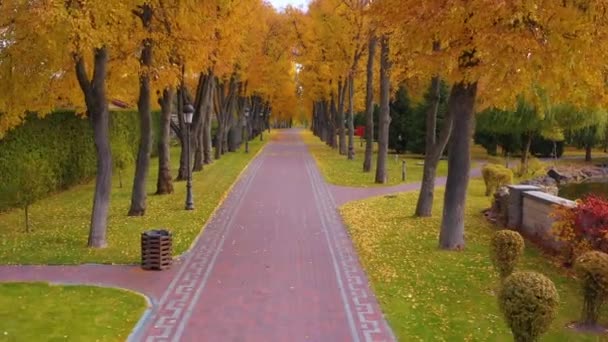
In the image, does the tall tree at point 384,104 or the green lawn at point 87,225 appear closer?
the green lawn at point 87,225

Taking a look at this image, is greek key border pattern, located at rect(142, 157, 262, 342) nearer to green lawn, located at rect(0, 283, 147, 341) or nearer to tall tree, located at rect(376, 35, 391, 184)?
green lawn, located at rect(0, 283, 147, 341)

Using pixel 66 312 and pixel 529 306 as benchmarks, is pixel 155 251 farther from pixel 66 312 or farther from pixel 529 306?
pixel 529 306

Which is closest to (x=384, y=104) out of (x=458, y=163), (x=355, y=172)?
(x=355, y=172)

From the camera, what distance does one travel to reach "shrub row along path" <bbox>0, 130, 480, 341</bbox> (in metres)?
8.02

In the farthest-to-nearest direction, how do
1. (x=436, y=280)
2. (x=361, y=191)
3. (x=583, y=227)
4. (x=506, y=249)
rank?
(x=361, y=191)
(x=583, y=227)
(x=436, y=280)
(x=506, y=249)

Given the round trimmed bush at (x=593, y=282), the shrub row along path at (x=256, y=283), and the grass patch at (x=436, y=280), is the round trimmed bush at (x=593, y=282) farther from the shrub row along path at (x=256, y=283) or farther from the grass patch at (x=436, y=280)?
the shrub row along path at (x=256, y=283)

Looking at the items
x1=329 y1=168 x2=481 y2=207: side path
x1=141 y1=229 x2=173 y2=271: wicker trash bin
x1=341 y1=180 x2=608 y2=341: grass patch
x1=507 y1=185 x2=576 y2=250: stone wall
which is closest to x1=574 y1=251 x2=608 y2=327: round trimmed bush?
x1=341 y1=180 x2=608 y2=341: grass patch

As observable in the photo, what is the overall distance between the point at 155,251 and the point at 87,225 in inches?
202

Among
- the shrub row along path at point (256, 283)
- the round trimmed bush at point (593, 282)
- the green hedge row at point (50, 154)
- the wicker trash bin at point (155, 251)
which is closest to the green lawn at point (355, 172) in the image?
the shrub row along path at point (256, 283)

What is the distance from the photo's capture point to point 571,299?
938 centimetres

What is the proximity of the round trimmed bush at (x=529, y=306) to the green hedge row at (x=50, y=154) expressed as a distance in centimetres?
1189

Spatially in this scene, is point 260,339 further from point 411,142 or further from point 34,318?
point 411,142

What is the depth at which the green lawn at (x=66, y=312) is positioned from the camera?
304 inches

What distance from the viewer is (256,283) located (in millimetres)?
10148
